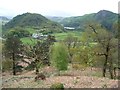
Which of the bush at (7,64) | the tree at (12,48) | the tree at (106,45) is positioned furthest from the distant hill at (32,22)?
the tree at (106,45)

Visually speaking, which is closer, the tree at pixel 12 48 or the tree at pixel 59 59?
the tree at pixel 59 59

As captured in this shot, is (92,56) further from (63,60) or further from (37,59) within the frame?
(37,59)

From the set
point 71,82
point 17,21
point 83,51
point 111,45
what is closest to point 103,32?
point 111,45

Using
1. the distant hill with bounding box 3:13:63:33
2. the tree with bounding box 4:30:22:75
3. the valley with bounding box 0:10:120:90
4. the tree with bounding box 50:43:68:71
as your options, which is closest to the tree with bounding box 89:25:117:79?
the valley with bounding box 0:10:120:90

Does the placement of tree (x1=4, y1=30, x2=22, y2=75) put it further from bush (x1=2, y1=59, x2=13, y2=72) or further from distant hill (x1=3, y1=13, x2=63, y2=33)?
distant hill (x1=3, y1=13, x2=63, y2=33)

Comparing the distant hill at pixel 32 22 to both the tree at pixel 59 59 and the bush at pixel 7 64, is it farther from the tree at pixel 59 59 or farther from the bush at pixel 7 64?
the tree at pixel 59 59

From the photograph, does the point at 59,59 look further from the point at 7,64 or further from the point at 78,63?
the point at 7,64

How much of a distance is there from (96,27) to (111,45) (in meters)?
3.53

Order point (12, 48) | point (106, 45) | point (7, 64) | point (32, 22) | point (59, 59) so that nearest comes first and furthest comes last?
point (106, 45)
point (59, 59)
point (7, 64)
point (12, 48)
point (32, 22)

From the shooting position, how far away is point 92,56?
125ft

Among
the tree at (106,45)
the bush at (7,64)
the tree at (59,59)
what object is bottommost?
the bush at (7,64)

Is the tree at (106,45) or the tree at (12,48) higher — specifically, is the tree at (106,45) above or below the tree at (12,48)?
above

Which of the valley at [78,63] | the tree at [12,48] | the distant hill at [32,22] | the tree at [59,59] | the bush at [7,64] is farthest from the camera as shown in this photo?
the distant hill at [32,22]

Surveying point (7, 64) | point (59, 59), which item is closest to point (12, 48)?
point (7, 64)
